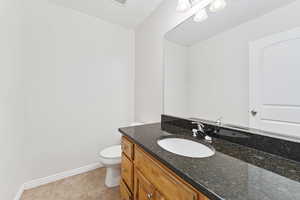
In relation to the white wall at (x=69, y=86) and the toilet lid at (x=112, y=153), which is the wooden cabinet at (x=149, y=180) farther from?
the white wall at (x=69, y=86)

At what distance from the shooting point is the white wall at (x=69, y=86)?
61.7 inches

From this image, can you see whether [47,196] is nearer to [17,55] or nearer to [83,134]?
[83,134]

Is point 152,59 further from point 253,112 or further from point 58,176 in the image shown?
point 58,176

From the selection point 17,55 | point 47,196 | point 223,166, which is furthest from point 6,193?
point 223,166

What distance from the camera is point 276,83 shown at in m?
0.70

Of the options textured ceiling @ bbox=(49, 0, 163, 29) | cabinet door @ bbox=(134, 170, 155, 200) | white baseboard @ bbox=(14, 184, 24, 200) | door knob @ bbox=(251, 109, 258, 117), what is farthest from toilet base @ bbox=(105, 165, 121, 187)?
textured ceiling @ bbox=(49, 0, 163, 29)

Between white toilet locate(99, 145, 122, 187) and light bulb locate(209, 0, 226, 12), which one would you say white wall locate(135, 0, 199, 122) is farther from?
white toilet locate(99, 145, 122, 187)

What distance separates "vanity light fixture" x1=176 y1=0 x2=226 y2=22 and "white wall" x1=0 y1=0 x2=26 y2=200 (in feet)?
5.37

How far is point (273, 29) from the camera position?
70 cm

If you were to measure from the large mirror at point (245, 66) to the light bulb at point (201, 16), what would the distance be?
2 cm

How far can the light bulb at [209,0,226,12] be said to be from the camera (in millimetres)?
1019

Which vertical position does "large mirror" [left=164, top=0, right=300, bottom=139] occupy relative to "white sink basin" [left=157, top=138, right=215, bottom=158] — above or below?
above

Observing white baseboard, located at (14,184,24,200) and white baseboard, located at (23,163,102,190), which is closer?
white baseboard, located at (14,184,24,200)

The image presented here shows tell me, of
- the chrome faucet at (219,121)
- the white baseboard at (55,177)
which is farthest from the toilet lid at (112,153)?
the chrome faucet at (219,121)
